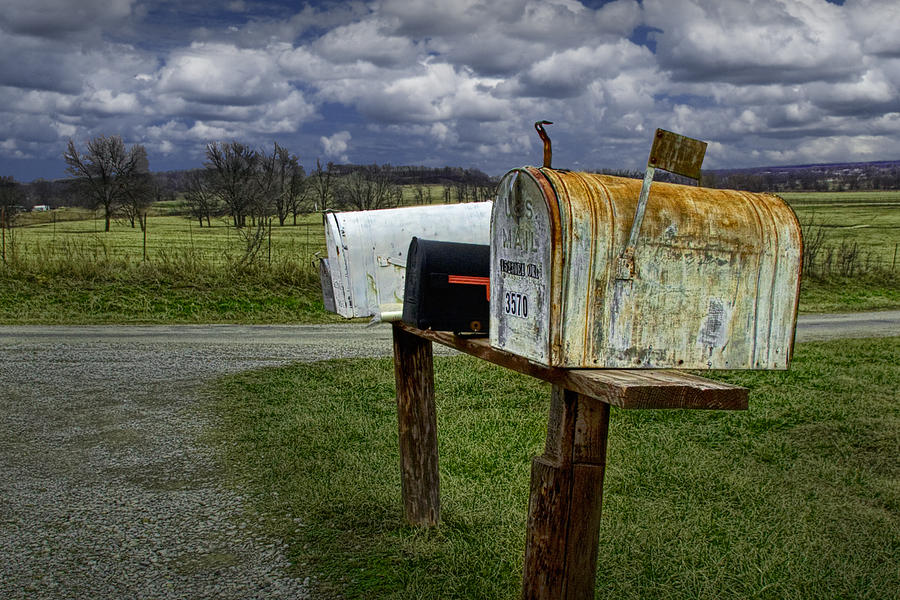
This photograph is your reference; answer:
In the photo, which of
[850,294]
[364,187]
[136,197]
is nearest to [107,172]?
[136,197]

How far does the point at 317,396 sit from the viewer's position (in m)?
6.68

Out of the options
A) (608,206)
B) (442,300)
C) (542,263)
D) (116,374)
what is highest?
(608,206)

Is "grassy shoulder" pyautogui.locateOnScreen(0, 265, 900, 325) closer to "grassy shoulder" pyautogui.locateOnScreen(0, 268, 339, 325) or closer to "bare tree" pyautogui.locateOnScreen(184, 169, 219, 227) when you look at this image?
"grassy shoulder" pyautogui.locateOnScreen(0, 268, 339, 325)

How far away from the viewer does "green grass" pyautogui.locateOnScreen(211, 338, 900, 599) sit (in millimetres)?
3328

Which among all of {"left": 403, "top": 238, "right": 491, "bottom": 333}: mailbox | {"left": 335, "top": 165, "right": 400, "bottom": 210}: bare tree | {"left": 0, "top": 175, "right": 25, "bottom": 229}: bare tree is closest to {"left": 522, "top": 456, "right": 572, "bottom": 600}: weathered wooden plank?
{"left": 403, "top": 238, "right": 491, "bottom": 333}: mailbox

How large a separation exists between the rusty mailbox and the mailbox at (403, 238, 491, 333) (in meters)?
0.68

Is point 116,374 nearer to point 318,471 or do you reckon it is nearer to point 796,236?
point 318,471

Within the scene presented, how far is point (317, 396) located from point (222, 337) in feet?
13.0

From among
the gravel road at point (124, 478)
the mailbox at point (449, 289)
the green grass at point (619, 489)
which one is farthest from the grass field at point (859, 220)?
the mailbox at point (449, 289)

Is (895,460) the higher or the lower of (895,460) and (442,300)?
the lower

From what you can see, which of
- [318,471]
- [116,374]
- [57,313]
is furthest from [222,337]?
[318,471]

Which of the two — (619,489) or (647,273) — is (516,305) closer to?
(647,273)

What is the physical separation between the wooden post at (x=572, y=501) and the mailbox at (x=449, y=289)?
0.73m

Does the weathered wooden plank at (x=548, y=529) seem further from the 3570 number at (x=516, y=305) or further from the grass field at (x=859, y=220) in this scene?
the grass field at (x=859, y=220)
